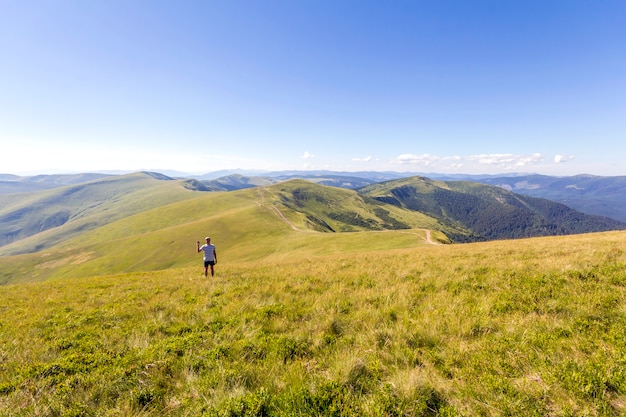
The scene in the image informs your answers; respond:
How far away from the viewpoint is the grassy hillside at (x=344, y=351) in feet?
14.5

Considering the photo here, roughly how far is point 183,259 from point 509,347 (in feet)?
379

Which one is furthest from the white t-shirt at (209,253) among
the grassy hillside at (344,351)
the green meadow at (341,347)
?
the grassy hillside at (344,351)

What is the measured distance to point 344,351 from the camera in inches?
239

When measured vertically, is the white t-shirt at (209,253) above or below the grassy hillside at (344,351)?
below

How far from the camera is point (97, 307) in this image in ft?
36.7

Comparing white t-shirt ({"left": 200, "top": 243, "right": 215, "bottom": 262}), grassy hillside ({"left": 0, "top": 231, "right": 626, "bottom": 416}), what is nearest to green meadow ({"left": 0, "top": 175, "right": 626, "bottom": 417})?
grassy hillside ({"left": 0, "top": 231, "right": 626, "bottom": 416})

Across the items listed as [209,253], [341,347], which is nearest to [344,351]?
[341,347]

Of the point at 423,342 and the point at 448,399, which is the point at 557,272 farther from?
the point at 448,399

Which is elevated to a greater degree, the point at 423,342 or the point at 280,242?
the point at 423,342

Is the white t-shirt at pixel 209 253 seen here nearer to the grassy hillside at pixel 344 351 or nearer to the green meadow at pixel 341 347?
the green meadow at pixel 341 347

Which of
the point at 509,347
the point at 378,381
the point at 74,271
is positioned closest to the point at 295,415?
the point at 378,381

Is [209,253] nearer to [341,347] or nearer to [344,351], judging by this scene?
[341,347]

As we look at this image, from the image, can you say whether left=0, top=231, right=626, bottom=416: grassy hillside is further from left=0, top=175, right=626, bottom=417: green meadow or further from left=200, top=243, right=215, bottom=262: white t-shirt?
left=200, top=243, right=215, bottom=262: white t-shirt

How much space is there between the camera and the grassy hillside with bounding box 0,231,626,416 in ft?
14.5
